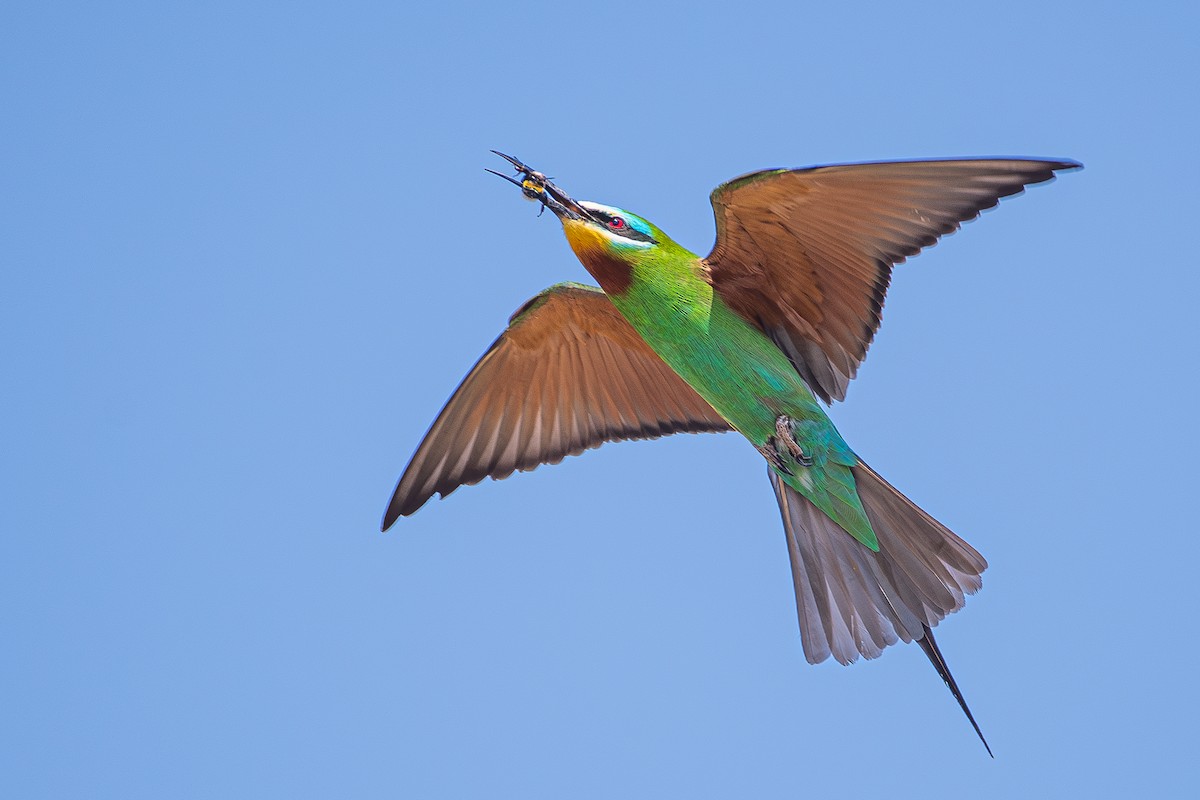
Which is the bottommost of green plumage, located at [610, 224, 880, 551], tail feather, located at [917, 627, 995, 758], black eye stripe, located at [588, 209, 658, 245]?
tail feather, located at [917, 627, 995, 758]

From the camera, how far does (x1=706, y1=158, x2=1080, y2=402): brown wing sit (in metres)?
4.88

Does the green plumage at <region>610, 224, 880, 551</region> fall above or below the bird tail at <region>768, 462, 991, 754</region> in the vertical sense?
above

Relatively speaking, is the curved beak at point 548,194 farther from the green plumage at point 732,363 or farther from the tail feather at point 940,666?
the tail feather at point 940,666

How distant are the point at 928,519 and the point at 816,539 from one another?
1.61ft

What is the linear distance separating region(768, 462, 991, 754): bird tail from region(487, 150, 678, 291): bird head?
1.29 metres

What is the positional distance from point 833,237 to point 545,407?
1.84 metres

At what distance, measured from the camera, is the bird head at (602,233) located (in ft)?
17.6

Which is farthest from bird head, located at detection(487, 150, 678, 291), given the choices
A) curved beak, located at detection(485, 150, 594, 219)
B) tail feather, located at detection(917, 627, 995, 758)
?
tail feather, located at detection(917, 627, 995, 758)

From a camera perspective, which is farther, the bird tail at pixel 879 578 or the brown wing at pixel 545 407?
the brown wing at pixel 545 407

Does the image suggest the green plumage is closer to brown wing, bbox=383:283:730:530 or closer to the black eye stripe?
the black eye stripe

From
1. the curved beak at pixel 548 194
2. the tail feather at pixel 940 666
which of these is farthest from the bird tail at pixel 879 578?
the curved beak at pixel 548 194

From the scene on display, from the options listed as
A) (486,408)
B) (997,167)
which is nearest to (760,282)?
(997,167)

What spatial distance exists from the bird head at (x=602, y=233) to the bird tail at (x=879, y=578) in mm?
1286

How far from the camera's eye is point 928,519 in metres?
5.38
